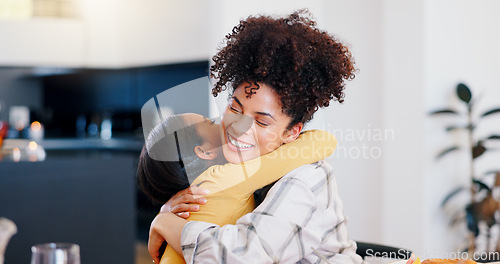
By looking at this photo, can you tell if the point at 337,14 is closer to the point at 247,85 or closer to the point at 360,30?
the point at 360,30

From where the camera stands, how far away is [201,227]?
81 centimetres

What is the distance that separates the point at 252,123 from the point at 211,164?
0.09 metres

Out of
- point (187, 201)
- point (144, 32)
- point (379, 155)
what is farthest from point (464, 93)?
point (144, 32)

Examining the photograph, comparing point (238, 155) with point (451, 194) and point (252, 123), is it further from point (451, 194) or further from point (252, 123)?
point (451, 194)

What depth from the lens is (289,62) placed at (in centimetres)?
81

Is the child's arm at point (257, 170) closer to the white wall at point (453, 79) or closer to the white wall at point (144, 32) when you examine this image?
the white wall at point (453, 79)

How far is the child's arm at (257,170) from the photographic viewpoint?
82cm

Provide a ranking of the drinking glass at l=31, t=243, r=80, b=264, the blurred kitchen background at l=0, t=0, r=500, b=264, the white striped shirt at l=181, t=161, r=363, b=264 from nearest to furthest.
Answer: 1. the drinking glass at l=31, t=243, r=80, b=264
2. the white striped shirt at l=181, t=161, r=363, b=264
3. the blurred kitchen background at l=0, t=0, r=500, b=264

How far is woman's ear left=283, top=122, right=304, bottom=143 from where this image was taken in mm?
851

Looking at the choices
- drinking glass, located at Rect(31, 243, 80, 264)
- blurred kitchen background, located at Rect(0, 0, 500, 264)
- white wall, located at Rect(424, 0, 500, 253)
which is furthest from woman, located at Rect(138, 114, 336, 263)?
white wall, located at Rect(424, 0, 500, 253)

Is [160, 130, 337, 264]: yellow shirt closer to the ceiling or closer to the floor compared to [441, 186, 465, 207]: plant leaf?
closer to the ceiling

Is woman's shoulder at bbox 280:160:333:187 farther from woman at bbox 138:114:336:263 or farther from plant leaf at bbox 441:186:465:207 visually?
plant leaf at bbox 441:186:465:207

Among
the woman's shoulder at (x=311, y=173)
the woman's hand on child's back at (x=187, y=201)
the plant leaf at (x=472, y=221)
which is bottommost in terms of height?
the plant leaf at (x=472, y=221)

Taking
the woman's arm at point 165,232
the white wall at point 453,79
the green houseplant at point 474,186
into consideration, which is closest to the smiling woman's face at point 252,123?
the woman's arm at point 165,232
